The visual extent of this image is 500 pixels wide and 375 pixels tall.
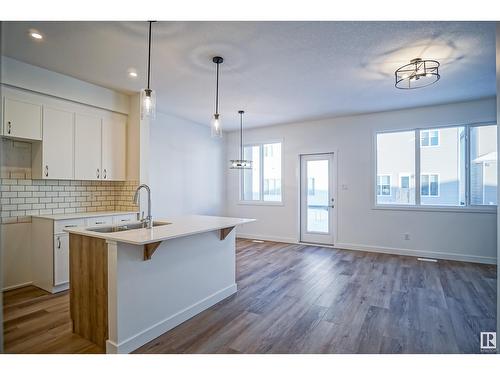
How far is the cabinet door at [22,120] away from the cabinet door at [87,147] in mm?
466

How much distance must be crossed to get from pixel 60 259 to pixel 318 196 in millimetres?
4740

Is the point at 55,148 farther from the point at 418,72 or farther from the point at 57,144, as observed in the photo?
the point at 418,72

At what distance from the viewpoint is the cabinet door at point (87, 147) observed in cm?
385

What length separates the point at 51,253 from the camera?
334 centimetres

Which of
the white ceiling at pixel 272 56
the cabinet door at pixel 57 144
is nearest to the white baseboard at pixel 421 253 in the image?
the white ceiling at pixel 272 56

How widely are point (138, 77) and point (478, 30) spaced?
3756 mm

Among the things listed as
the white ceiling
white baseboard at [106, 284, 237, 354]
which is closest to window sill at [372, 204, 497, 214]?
the white ceiling

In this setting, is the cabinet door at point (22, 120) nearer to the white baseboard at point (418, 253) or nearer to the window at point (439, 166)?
the white baseboard at point (418, 253)

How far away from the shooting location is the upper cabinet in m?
3.28

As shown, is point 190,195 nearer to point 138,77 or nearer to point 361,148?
point 138,77

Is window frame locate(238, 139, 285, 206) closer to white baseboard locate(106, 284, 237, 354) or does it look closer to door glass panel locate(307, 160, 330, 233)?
door glass panel locate(307, 160, 330, 233)

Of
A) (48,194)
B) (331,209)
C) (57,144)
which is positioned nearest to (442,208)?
(331,209)

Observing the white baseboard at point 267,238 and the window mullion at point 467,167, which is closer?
the window mullion at point 467,167
